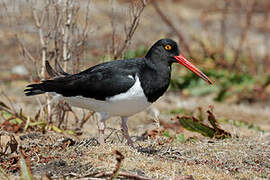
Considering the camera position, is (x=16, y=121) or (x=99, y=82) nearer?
(x=99, y=82)

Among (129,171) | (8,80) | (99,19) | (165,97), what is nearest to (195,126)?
(129,171)

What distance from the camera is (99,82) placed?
164 inches

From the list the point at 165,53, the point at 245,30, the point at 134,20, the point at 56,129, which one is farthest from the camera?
the point at 245,30

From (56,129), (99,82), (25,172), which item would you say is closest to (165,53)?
(99,82)

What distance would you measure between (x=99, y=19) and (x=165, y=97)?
4.80 meters

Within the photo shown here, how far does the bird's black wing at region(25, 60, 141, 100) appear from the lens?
160 inches

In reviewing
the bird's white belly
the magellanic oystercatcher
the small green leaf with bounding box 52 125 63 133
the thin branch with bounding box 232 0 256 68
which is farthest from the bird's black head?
the thin branch with bounding box 232 0 256 68

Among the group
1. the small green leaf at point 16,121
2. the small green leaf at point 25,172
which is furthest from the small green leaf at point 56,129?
the small green leaf at point 25,172

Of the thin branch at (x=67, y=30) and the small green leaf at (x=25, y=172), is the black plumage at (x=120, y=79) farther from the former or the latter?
the small green leaf at (x=25, y=172)

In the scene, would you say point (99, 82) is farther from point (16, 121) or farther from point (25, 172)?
point (16, 121)

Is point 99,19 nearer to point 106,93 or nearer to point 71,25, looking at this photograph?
point 71,25

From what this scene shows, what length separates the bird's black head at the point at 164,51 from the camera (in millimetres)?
4414

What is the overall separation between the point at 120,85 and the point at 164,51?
0.67 m

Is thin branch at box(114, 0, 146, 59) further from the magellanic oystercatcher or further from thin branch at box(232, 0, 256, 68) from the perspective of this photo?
thin branch at box(232, 0, 256, 68)
